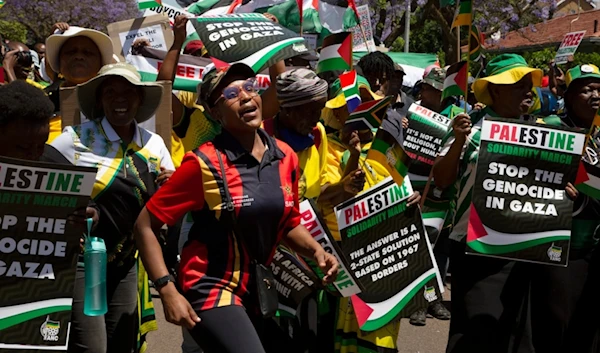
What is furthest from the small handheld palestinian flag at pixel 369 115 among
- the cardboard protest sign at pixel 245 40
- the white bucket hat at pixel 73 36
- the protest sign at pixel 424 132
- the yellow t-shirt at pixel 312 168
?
the protest sign at pixel 424 132

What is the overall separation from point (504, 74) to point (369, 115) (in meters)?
0.82

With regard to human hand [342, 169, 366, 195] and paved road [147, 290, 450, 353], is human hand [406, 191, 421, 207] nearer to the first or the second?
human hand [342, 169, 366, 195]

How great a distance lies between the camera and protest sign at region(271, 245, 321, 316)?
442cm

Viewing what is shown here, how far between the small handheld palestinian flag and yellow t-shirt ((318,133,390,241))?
30 centimetres

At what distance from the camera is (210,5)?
970cm

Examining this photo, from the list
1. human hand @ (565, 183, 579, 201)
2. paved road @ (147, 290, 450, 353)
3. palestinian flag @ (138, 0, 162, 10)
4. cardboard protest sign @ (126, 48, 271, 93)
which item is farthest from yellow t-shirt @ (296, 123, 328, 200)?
palestinian flag @ (138, 0, 162, 10)

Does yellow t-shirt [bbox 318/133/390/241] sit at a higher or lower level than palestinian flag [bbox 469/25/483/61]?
lower

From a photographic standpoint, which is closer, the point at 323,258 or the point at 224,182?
the point at 224,182

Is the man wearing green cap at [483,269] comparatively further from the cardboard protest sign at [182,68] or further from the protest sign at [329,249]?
the cardboard protest sign at [182,68]

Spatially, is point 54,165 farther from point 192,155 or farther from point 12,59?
point 12,59

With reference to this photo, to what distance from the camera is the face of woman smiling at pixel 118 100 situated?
4.42m

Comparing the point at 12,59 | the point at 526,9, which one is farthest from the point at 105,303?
the point at 526,9

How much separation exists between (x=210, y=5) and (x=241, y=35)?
5120mm

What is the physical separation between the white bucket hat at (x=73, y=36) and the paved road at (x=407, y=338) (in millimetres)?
2322
